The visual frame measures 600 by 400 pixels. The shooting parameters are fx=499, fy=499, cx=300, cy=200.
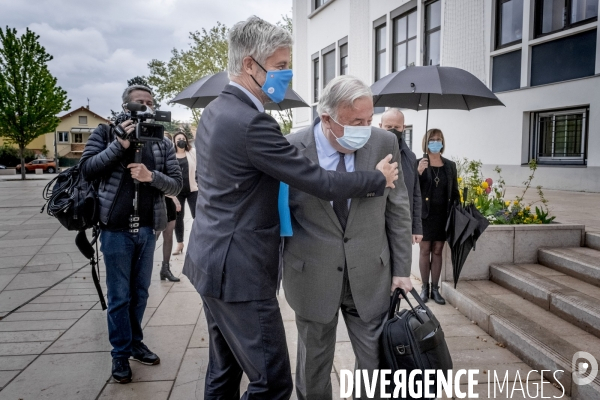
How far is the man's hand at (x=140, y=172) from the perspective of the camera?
11.4 ft

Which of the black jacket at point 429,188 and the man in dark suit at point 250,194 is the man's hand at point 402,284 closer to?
the man in dark suit at point 250,194

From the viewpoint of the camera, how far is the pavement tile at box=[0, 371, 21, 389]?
3623mm

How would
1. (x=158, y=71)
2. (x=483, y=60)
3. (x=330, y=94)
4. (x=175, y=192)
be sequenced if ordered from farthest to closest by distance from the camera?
(x=158, y=71) → (x=483, y=60) → (x=175, y=192) → (x=330, y=94)

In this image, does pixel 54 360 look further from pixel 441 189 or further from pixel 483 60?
pixel 483 60

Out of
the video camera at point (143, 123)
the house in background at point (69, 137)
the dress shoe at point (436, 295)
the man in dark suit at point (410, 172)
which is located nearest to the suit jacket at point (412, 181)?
the man in dark suit at point (410, 172)

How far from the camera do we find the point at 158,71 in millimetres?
38188

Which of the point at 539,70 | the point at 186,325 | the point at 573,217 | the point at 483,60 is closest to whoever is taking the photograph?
the point at 186,325

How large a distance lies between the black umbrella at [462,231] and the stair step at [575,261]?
2.86ft

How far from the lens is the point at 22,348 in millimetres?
4289

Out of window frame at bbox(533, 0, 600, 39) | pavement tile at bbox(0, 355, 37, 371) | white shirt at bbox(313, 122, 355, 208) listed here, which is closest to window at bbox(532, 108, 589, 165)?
window frame at bbox(533, 0, 600, 39)

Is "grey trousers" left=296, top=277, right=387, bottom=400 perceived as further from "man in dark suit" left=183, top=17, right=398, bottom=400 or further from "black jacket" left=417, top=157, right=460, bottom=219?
"black jacket" left=417, top=157, right=460, bottom=219

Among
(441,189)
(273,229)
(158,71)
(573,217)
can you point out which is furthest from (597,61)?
(158,71)

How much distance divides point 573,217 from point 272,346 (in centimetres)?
611

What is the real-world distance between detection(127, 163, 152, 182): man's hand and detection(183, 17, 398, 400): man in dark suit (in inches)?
53.9
